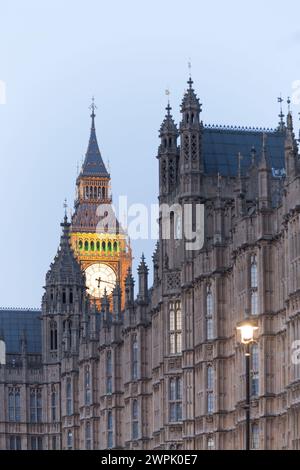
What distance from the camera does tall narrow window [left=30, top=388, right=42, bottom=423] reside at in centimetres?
17362

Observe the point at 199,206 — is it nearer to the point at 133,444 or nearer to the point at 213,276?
the point at 213,276

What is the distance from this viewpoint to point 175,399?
117 metres

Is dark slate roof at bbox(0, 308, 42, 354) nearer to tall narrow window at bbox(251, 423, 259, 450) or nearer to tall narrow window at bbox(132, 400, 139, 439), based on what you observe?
tall narrow window at bbox(132, 400, 139, 439)

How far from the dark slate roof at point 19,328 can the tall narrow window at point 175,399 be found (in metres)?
61.5

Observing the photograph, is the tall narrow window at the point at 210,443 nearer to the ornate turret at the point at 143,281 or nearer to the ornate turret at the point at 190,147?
the ornate turret at the point at 190,147

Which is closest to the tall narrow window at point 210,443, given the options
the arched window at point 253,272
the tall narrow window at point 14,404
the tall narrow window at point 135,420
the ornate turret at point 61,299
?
the arched window at point 253,272

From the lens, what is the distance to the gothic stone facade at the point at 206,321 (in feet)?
323

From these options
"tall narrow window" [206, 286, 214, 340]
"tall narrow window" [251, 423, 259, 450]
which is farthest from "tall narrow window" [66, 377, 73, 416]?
"tall narrow window" [251, 423, 259, 450]

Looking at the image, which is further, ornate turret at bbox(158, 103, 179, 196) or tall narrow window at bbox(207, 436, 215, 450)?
ornate turret at bbox(158, 103, 179, 196)

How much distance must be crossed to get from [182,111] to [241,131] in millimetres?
5655

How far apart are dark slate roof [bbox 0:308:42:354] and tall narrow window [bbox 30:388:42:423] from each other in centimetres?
552
